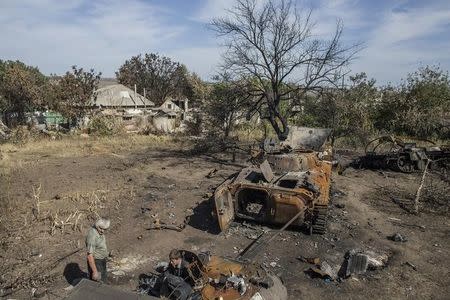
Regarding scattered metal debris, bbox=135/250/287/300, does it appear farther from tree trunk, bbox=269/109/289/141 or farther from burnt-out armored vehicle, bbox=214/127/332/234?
tree trunk, bbox=269/109/289/141

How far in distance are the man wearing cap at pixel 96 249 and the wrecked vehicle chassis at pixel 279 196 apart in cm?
321

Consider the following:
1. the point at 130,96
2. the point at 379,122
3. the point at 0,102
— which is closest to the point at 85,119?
the point at 0,102

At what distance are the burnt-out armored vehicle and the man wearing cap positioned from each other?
3203mm

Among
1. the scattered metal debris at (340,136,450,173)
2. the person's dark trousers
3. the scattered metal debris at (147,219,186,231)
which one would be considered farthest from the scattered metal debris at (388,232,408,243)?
the scattered metal debris at (340,136,450,173)

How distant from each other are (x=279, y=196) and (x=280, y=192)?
0.34ft

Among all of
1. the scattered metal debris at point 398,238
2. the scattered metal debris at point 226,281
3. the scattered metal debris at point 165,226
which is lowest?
the scattered metal debris at point 398,238

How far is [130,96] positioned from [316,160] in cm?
3211

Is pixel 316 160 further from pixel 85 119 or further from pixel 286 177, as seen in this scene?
pixel 85 119

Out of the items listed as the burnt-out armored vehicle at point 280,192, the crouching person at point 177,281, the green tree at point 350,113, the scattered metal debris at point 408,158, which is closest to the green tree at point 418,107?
the green tree at point 350,113

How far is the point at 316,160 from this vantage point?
12.0 meters

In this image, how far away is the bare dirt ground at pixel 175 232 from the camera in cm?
764

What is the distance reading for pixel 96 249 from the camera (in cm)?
679

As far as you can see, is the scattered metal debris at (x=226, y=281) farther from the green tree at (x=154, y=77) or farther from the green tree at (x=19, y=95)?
the green tree at (x=154, y=77)

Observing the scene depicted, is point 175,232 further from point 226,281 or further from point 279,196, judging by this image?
point 226,281
